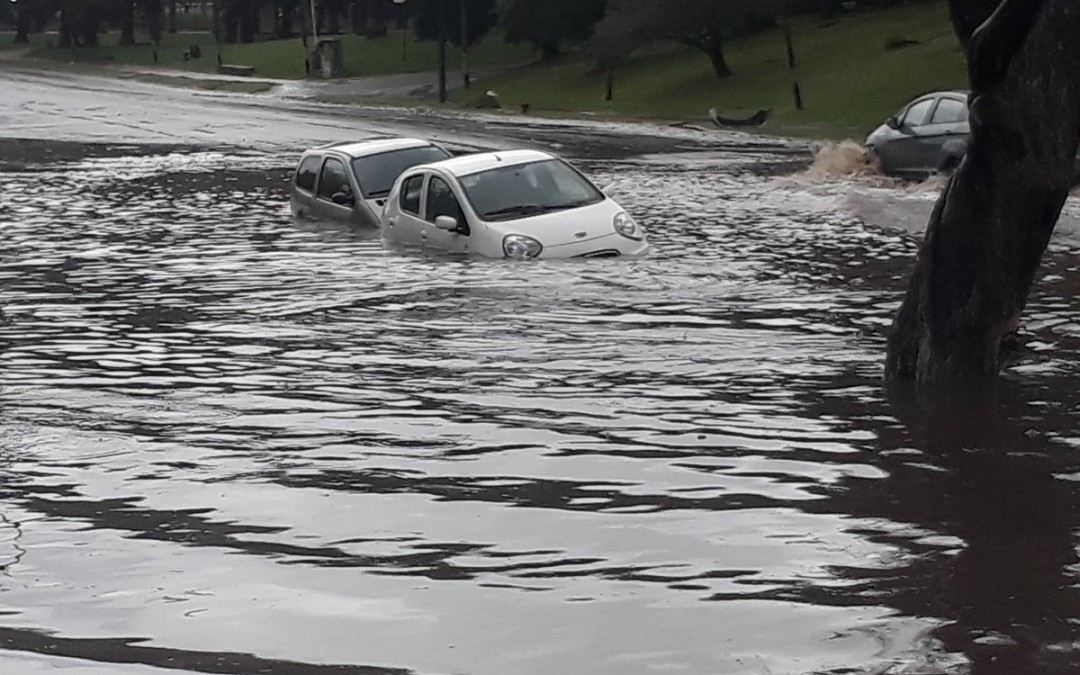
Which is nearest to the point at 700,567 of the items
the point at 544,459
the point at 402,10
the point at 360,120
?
the point at 544,459

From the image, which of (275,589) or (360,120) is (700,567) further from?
(360,120)

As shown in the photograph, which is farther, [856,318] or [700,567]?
[856,318]

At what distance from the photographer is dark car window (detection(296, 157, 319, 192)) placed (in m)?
23.1

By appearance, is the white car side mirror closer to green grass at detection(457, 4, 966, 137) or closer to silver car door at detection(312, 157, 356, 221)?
silver car door at detection(312, 157, 356, 221)

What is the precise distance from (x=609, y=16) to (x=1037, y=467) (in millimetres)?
57479

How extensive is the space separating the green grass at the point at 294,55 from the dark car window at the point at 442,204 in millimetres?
65119

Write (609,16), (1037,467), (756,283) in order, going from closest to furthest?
(1037,467), (756,283), (609,16)

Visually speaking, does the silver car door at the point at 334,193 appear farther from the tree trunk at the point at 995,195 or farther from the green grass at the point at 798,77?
the green grass at the point at 798,77

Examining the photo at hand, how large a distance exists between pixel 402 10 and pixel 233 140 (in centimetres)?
5632

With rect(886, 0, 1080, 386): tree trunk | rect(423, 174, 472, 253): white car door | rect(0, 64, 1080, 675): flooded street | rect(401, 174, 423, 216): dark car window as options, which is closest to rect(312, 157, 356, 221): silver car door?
rect(401, 174, 423, 216): dark car window

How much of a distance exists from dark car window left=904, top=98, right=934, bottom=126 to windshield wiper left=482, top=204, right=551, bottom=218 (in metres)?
10.6

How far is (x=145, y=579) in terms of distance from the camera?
738cm

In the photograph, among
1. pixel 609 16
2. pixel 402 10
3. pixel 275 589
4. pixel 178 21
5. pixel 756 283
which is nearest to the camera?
pixel 275 589

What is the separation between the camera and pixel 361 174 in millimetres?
22172
